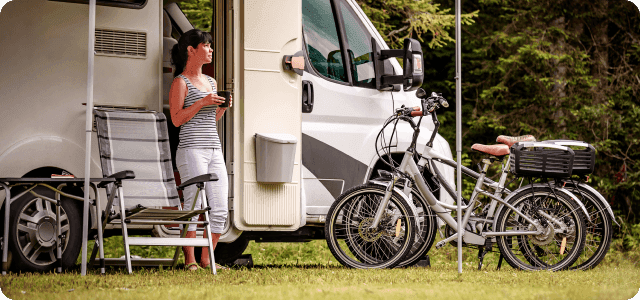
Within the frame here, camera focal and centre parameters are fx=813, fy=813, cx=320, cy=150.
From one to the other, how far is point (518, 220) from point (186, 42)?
270 cm

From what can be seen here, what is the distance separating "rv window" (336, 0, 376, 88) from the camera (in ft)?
22.1

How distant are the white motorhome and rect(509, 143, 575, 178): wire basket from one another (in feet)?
2.74

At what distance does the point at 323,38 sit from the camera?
262 inches

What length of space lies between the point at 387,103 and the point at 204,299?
3147mm

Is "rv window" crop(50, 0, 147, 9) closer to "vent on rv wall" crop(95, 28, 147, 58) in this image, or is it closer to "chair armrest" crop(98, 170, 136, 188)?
"vent on rv wall" crop(95, 28, 147, 58)

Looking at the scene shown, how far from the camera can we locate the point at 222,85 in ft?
19.9

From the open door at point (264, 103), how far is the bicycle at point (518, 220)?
1.33 ft

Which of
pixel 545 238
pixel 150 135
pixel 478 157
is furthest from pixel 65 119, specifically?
pixel 478 157

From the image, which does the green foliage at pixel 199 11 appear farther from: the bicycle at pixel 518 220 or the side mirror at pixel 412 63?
the bicycle at pixel 518 220

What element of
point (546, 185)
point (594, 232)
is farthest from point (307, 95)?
point (594, 232)

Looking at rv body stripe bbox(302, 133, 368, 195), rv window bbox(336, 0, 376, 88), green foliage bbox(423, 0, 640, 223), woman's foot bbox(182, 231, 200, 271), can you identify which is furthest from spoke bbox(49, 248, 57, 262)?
green foliage bbox(423, 0, 640, 223)

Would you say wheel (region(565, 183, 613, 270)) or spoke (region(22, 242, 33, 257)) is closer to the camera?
spoke (region(22, 242, 33, 257))

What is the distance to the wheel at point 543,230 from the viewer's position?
5.77 meters

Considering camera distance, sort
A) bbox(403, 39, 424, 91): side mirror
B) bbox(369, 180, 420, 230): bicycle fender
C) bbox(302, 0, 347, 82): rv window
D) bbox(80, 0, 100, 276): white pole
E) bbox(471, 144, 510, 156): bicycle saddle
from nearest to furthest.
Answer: bbox(80, 0, 100, 276): white pole → bbox(369, 180, 420, 230): bicycle fender → bbox(471, 144, 510, 156): bicycle saddle → bbox(403, 39, 424, 91): side mirror → bbox(302, 0, 347, 82): rv window
